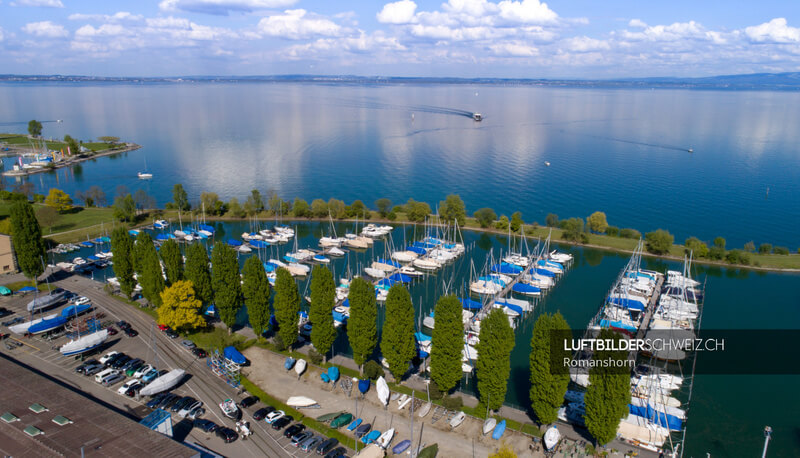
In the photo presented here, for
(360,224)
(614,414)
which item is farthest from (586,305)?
(360,224)

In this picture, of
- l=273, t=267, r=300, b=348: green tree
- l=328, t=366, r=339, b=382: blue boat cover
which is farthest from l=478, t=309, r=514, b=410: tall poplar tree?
l=273, t=267, r=300, b=348: green tree

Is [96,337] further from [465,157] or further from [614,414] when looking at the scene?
[465,157]

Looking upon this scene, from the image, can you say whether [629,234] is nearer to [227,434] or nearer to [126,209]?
[227,434]

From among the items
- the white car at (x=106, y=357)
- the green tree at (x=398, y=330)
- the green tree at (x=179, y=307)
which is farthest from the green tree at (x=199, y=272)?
the green tree at (x=398, y=330)

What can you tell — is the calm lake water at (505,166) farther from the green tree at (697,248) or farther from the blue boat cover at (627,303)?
the blue boat cover at (627,303)

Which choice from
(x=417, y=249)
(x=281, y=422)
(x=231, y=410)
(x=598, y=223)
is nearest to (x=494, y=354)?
(x=281, y=422)

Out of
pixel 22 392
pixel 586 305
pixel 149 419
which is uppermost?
pixel 22 392

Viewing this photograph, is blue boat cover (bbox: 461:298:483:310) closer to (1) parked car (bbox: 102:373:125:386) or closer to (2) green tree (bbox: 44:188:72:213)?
(1) parked car (bbox: 102:373:125:386)
